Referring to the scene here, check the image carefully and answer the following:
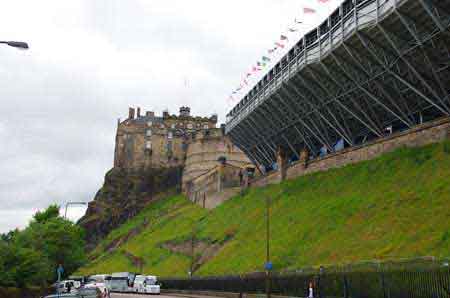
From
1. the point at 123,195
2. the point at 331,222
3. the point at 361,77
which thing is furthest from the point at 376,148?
the point at 123,195

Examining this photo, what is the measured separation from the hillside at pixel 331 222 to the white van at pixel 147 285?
5.58 metres

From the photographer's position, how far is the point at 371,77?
50.6 metres

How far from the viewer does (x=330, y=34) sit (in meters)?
52.8

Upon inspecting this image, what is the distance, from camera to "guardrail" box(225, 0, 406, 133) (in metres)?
45.6

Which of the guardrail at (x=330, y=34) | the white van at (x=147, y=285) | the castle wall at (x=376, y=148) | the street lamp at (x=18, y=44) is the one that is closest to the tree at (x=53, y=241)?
the white van at (x=147, y=285)

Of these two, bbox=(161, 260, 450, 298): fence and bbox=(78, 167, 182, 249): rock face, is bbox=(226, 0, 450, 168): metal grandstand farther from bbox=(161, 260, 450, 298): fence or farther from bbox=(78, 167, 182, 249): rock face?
bbox=(78, 167, 182, 249): rock face

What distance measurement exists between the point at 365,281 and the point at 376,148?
26609 millimetres

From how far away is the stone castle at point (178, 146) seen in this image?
429ft

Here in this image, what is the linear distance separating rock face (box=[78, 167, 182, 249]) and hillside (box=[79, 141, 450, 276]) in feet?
140

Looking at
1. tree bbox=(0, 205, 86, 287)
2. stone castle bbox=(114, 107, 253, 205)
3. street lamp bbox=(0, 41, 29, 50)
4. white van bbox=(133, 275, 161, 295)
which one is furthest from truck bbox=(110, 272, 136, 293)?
street lamp bbox=(0, 41, 29, 50)

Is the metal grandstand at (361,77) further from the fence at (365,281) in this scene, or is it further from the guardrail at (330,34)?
the fence at (365,281)

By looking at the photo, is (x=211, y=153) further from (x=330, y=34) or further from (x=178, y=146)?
(x=330, y=34)

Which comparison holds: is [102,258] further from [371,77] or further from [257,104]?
[371,77]

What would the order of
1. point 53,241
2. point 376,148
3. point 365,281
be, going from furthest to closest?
1. point 53,241
2. point 376,148
3. point 365,281
